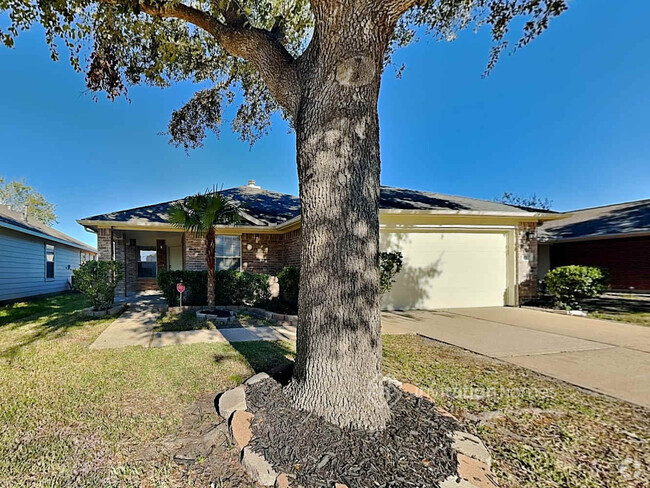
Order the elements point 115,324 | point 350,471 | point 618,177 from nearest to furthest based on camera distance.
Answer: point 350,471 < point 115,324 < point 618,177

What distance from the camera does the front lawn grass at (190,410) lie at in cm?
211

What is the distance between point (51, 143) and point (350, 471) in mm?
21451

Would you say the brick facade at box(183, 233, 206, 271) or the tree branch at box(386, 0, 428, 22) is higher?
the tree branch at box(386, 0, 428, 22)

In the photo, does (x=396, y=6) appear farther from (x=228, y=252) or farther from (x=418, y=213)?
(x=228, y=252)

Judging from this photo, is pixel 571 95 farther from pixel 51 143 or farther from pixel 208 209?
pixel 51 143

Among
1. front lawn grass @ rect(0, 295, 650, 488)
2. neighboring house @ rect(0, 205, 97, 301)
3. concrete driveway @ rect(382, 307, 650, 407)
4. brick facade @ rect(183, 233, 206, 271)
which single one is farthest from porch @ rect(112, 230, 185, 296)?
concrete driveway @ rect(382, 307, 650, 407)

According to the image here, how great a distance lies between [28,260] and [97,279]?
7.74 metres

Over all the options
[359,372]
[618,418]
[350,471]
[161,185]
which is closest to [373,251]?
[359,372]

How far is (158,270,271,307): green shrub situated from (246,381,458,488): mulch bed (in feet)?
21.6

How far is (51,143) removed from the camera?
53.2 ft

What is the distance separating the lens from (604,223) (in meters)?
13.2

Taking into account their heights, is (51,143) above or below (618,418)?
above

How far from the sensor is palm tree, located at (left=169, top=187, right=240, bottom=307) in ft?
24.1

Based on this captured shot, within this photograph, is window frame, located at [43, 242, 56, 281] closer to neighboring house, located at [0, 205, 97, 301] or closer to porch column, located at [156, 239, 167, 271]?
neighboring house, located at [0, 205, 97, 301]
